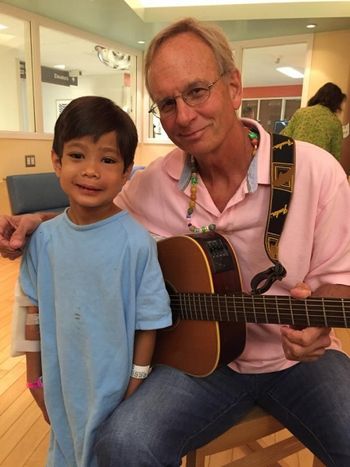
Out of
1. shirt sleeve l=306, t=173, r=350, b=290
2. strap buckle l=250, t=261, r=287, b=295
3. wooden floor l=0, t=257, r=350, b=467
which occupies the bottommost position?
wooden floor l=0, t=257, r=350, b=467

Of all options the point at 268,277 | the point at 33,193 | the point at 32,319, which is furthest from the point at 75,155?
the point at 33,193

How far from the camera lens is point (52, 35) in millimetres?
5141

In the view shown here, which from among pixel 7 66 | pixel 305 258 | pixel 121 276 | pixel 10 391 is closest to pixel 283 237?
pixel 305 258

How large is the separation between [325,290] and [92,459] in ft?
2.40

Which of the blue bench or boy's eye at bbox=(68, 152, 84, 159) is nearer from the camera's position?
boy's eye at bbox=(68, 152, 84, 159)

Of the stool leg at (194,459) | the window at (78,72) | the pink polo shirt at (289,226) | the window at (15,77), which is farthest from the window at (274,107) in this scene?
the stool leg at (194,459)

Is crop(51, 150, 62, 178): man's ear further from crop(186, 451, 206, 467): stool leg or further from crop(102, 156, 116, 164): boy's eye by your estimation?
crop(186, 451, 206, 467): stool leg

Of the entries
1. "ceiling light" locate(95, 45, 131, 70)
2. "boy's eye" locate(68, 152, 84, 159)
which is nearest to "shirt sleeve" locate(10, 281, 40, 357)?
"boy's eye" locate(68, 152, 84, 159)

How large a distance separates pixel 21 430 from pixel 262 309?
1.32 meters

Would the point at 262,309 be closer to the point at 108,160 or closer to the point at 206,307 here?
the point at 206,307

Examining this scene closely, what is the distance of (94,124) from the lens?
93 cm

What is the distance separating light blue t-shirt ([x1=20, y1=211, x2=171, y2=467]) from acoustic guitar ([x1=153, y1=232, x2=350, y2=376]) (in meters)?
0.11

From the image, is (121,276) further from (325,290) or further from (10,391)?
(10,391)

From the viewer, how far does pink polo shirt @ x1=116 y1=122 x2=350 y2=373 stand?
103 centimetres
